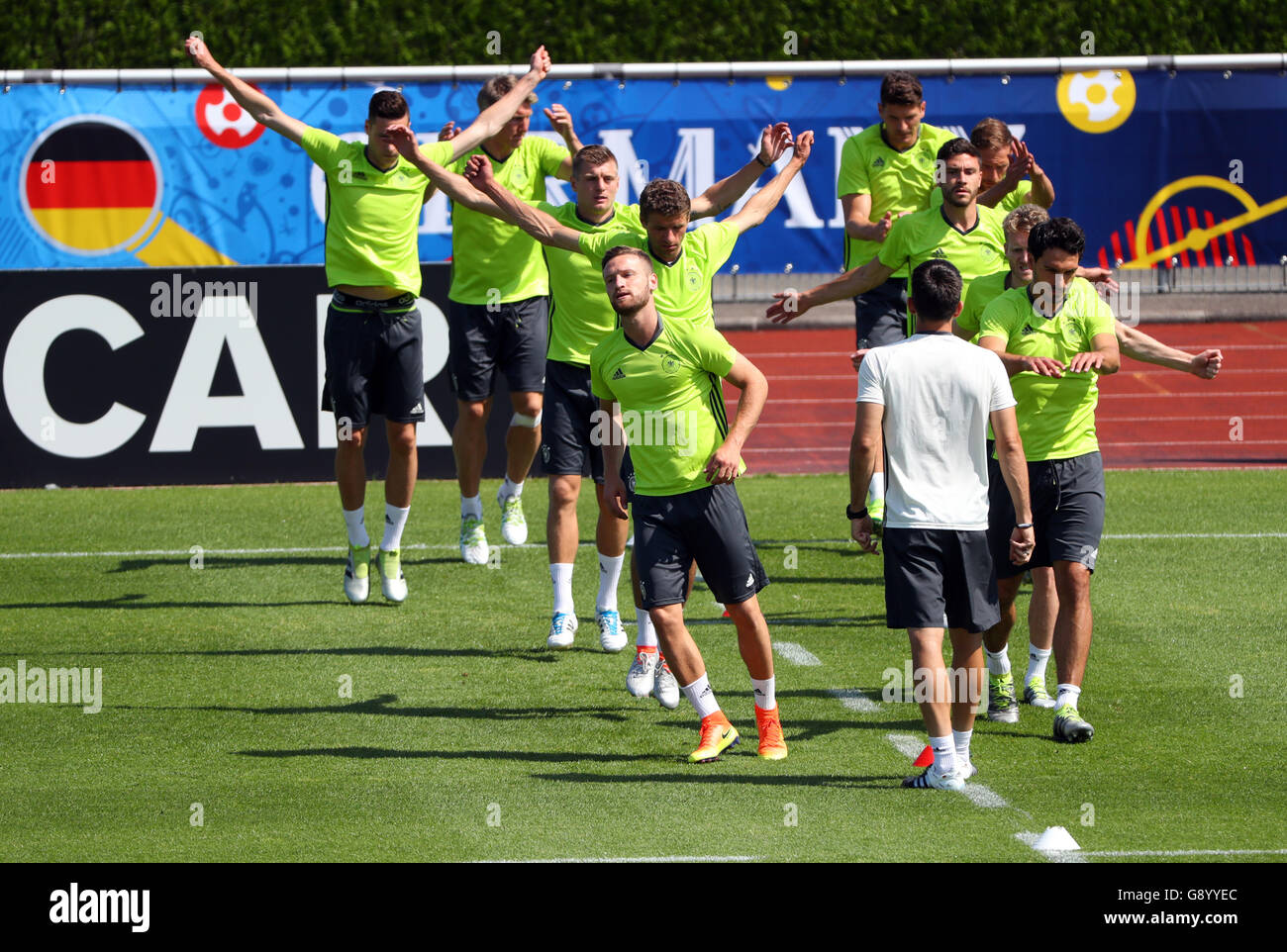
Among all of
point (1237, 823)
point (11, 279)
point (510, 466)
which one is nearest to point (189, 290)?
point (11, 279)

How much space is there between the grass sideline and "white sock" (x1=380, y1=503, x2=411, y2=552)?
348mm

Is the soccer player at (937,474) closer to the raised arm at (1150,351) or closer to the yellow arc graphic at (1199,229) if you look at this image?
the raised arm at (1150,351)

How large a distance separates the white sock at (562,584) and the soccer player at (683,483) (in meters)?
1.98

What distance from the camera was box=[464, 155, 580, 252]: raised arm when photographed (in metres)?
8.68

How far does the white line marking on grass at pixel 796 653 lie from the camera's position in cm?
910

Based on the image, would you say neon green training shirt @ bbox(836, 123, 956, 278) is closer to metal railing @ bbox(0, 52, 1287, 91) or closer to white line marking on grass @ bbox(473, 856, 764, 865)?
white line marking on grass @ bbox(473, 856, 764, 865)

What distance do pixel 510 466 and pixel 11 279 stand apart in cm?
478

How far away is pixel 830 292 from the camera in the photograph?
364 inches

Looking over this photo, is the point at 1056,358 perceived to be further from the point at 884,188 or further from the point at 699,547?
the point at 884,188

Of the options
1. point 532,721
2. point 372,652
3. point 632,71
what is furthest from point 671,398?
point 632,71

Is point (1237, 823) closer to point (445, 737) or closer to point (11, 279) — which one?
point (445, 737)

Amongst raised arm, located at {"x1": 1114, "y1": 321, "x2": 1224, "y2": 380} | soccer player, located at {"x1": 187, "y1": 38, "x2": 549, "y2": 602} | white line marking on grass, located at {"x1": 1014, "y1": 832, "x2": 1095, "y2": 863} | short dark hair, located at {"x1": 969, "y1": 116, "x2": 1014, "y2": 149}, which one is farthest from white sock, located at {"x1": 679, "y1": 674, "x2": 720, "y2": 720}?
short dark hair, located at {"x1": 969, "y1": 116, "x2": 1014, "y2": 149}

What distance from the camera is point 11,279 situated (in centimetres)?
1380

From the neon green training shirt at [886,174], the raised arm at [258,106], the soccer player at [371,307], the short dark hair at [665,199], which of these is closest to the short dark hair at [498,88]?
the soccer player at [371,307]
